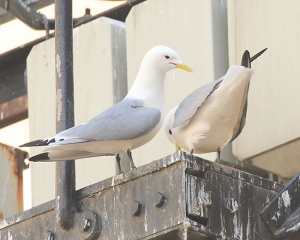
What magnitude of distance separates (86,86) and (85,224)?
13.3 ft

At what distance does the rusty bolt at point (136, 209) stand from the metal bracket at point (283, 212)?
1.96 feet

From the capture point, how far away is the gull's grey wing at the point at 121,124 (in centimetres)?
605

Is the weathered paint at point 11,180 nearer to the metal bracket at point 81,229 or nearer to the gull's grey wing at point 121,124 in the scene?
the gull's grey wing at point 121,124

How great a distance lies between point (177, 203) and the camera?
4676 mm

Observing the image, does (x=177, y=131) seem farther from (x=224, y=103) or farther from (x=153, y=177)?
(x=153, y=177)

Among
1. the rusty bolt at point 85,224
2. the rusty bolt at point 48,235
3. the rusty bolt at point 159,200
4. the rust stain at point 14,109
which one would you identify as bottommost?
the rusty bolt at point 48,235

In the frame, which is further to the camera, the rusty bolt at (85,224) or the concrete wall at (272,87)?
the concrete wall at (272,87)

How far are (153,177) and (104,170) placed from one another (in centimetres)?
384

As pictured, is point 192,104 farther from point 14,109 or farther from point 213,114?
point 14,109

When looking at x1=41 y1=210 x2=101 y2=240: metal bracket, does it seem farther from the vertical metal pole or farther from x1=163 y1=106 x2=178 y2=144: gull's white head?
x1=163 y1=106 x2=178 y2=144: gull's white head

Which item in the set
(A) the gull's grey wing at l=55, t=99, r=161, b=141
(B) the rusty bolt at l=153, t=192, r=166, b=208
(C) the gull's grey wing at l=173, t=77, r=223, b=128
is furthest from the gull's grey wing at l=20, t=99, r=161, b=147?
(B) the rusty bolt at l=153, t=192, r=166, b=208

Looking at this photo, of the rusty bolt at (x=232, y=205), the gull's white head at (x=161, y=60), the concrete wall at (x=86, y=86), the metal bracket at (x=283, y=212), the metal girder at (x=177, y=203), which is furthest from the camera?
the concrete wall at (x=86, y=86)

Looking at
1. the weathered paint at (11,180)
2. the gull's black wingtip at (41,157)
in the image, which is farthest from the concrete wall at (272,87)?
the weathered paint at (11,180)

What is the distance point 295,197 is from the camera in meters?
5.11
